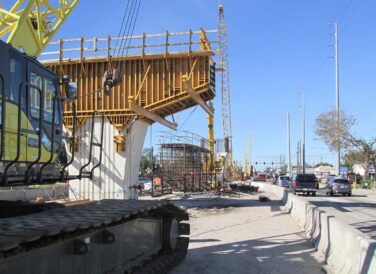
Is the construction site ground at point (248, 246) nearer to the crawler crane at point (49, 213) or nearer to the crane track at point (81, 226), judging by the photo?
the crane track at point (81, 226)

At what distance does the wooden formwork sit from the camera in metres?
24.0

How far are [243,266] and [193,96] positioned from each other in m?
14.4

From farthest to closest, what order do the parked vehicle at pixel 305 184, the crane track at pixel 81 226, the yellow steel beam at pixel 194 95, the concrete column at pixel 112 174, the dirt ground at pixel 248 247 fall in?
the parked vehicle at pixel 305 184
the concrete column at pixel 112 174
the yellow steel beam at pixel 194 95
the dirt ground at pixel 248 247
the crane track at pixel 81 226

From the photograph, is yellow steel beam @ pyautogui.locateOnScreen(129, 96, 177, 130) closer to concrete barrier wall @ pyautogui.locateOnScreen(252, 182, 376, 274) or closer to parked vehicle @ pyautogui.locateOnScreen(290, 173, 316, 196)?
concrete barrier wall @ pyautogui.locateOnScreen(252, 182, 376, 274)

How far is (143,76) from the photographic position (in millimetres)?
24656

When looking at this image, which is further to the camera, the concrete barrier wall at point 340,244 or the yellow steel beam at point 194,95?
the yellow steel beam at point 194,95

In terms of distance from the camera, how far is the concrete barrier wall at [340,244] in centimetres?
745

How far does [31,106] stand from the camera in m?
7.06

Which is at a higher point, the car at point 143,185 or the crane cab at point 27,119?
the crane cab at point 27,119

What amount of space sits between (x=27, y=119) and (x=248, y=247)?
7.86m

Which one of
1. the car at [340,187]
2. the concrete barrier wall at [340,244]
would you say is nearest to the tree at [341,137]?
the car at [340,187]

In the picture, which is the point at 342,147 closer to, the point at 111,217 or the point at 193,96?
the point at 193,96

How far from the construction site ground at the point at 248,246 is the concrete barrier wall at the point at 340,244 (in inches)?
11.4

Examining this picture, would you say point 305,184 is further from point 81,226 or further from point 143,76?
point 81,226
